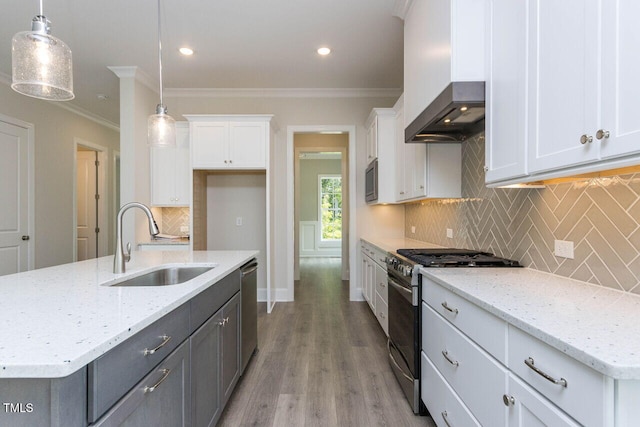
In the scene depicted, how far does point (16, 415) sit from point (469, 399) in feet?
4.77

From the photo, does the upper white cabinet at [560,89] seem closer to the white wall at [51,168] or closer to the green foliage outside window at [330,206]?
the white wall at [51,168]

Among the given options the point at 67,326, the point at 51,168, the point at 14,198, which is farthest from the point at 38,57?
the point at 51,168

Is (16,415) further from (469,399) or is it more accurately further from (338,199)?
(338,199)

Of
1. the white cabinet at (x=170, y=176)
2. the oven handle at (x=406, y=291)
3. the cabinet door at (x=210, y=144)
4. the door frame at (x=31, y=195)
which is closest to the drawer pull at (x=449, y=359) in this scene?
the oven handle at (x=406, y=291)

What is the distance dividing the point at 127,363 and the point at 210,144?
338 centimetres

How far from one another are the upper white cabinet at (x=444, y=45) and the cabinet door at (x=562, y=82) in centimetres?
37

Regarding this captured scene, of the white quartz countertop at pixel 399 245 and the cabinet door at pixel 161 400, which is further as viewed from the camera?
the white quartz countertop at pixel 399 245

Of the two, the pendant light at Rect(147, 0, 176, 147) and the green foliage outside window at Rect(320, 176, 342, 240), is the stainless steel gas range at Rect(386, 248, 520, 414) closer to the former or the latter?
the pendant light at Rect(147, 0, 176, 147)

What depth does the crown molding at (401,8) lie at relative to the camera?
8.25 ft

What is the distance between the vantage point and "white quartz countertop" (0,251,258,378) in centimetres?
75

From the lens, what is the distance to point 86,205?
6.00m

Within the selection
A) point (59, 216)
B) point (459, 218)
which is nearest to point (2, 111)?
point (59, 216)

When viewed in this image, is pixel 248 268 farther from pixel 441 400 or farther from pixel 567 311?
pixel 567 311

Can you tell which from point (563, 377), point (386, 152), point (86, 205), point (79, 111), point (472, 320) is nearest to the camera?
point (563, 377)
